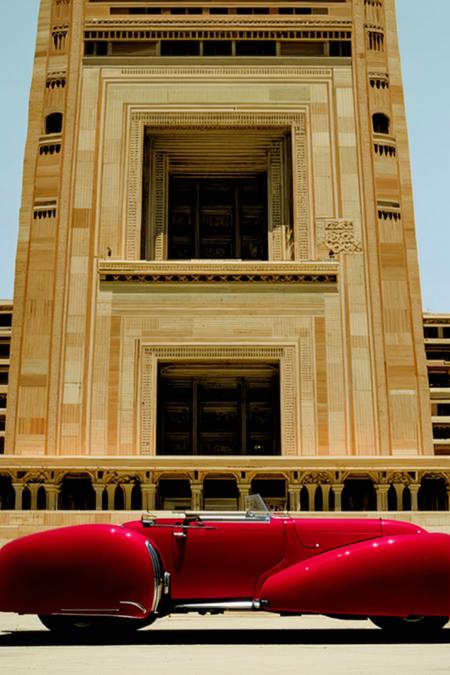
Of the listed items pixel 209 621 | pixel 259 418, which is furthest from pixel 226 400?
pixel 209 621

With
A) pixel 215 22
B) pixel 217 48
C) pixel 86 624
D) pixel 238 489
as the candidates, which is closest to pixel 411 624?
pixel 86 624

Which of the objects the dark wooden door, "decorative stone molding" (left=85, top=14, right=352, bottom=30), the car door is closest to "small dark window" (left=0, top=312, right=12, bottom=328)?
the dark wooden door

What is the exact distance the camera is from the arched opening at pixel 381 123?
27.1 metres

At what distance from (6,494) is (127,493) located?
3.47 metres

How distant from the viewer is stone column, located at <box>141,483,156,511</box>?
22.0m

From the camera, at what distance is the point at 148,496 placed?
2208 centimetres

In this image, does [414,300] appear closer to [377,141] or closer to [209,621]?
[377,141]

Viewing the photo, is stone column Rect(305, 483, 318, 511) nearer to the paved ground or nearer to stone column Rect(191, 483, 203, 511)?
stone column Rect(191, 483, 203, 511)

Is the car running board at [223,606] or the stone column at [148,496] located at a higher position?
the stone column at [148,496]

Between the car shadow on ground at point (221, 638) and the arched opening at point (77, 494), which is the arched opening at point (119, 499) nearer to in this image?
the arched opening at point (77, 494)

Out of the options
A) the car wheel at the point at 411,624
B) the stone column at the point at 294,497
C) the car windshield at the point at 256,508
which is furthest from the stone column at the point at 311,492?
the car wheel at the point at 411,624

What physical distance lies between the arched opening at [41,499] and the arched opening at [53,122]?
39.1 feet

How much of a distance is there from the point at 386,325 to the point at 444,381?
13.4m

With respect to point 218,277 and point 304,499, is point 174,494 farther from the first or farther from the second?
point 218,277
